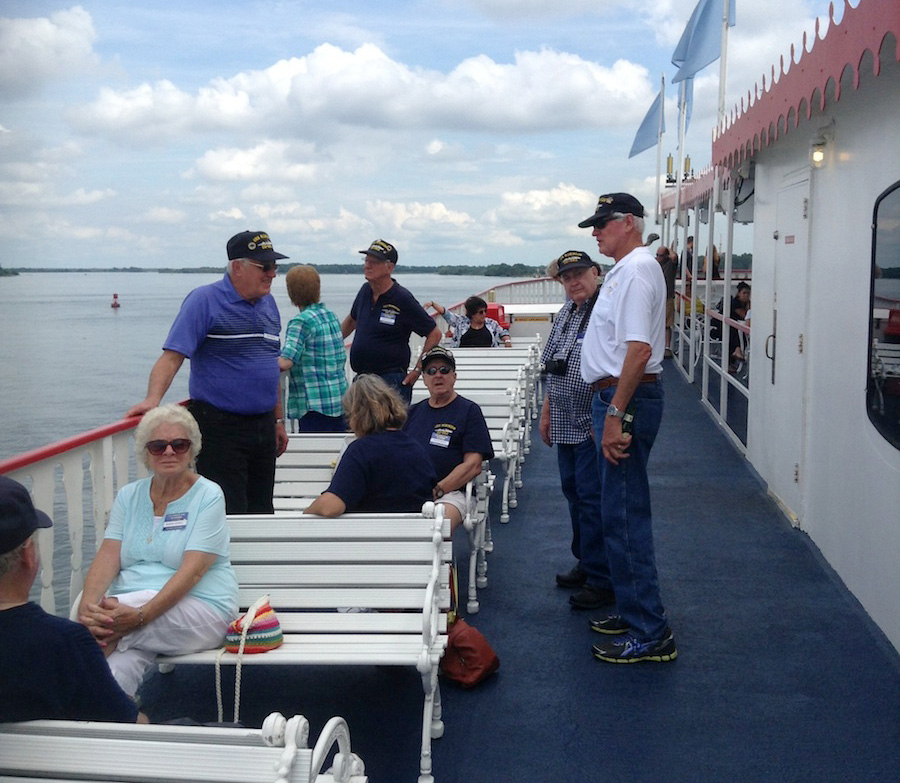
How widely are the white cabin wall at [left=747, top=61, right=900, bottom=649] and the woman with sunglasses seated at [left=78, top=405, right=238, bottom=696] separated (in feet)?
8.87

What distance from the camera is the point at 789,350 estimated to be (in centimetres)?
621

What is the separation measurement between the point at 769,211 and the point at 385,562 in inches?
186

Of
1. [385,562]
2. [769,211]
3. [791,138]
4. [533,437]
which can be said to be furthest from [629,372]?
[533,437]

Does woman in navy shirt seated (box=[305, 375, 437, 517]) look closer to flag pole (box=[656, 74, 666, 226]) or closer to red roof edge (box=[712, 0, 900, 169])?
red roof edge (box=[712, 0, 900, 169])

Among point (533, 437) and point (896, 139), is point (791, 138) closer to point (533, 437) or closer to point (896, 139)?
point (896, 139)

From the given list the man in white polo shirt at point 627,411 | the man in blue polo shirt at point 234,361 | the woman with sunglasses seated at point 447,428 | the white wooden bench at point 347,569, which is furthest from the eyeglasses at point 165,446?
the woman with sunglasses seated at point 447,428

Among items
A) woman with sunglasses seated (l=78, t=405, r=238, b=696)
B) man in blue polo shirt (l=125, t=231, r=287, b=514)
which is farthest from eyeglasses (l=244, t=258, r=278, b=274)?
woman with sunglasses seated (l=78, t=405, r=238, b=696)

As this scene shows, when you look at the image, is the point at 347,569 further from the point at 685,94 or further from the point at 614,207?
the point at 685,94

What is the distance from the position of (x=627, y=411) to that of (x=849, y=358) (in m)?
1.61

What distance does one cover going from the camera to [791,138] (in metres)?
6.30

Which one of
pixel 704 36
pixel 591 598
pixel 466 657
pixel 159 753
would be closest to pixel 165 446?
pixel 466 657

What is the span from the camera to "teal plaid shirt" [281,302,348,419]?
6012 millimetres

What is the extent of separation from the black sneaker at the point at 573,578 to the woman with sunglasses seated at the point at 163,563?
2112 mm

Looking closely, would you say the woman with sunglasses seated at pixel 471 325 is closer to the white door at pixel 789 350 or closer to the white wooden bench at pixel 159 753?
the white door at pixel 789 350
